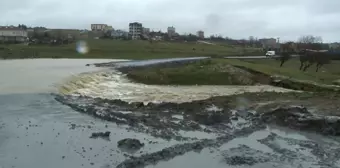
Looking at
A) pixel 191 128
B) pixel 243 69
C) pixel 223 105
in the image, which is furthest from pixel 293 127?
pixel 243 69

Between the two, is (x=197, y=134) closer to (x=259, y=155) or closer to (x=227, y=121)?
(x=227, y=121)

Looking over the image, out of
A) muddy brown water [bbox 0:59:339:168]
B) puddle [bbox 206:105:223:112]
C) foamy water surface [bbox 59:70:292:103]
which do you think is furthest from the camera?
foamy water surface [bbox 59:70:292:103]

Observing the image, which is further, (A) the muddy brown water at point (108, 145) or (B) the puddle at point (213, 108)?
(B) the puddle at point (213, 108)

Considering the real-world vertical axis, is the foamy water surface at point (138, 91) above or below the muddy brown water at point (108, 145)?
below

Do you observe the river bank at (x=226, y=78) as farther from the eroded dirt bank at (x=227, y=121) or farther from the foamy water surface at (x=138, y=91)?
the eroded dirt bank at (x=227, y=121)

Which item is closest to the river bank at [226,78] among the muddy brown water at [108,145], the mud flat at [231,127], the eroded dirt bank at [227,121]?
the mud flat at [231,127]

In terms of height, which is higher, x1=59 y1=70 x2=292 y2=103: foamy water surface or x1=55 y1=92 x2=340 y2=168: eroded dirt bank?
x1=55 y1=92 x2=340 y2=168: eroded dirt bank

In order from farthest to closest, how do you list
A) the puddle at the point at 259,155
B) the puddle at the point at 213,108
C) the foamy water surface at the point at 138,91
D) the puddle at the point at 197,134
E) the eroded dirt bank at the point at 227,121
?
the foamy water surface at the point at 138,91 → the puddle at the point at 213,108 → the puddle at the point at 197,134 → the eroded dirt bank at the point at 227,121 → the puddle at the point at 259,155

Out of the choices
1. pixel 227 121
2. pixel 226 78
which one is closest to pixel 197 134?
pixel 227 121

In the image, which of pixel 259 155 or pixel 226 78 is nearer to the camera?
pixel 259 155

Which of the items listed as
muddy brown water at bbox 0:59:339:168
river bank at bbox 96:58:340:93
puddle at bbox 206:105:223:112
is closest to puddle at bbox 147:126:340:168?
muddy brown water at bbox 0:59:339:168

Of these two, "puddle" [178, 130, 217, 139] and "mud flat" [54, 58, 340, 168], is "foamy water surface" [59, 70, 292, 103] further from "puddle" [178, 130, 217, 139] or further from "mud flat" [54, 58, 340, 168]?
"puddle" [178, 130, 217, 139]

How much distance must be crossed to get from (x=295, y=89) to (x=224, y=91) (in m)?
9.07

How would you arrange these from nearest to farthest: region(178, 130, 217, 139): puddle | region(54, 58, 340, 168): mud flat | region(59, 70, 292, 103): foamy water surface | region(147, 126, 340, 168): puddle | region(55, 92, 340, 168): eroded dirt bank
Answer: region(147, 126, 340, 168): puddle → region(54, 58, 340, 168): mud flat → region(55, 92, 340, 168): eroded dirt bank → region(178, 130, 217, 139): puddle → region(59, 70, 292, 103): foamy water surface
